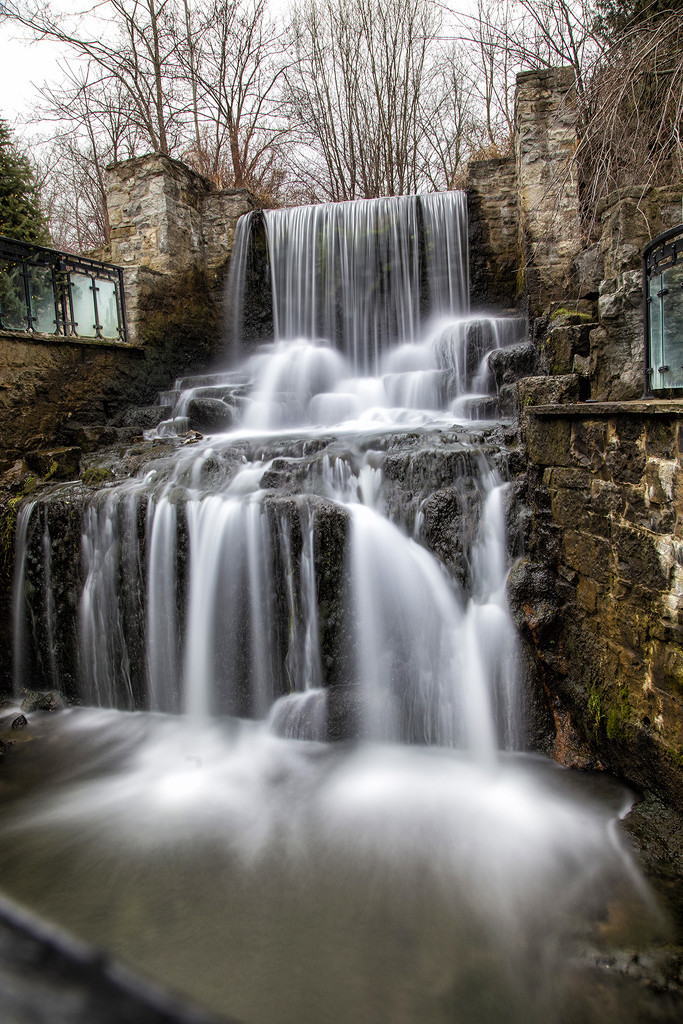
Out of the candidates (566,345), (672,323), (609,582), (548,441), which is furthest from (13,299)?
(609,582)

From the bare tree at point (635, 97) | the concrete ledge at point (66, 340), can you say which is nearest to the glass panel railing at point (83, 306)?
the concrete ledge at point (66, 340)

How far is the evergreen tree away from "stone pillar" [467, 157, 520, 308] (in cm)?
594

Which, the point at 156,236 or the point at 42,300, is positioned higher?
the point at 156,236

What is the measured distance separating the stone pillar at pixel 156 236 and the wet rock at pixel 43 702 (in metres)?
5.49

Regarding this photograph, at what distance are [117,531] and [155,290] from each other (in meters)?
5.58

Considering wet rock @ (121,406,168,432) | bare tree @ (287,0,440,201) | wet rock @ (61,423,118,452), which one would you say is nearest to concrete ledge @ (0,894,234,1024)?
wet rock @ (61,423,118,452)

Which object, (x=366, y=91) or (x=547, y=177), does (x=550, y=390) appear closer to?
(x=547, y=177)

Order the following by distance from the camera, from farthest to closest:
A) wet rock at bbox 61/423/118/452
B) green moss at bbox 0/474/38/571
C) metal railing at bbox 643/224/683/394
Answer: wet rock at bbox 61/423/118/452 < green moss at bbox 0/474/38/571 < metal railing at bbox 643/224/683/394

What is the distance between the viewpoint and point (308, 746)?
3979 millimetres

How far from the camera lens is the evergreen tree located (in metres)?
7.85

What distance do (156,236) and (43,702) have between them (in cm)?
721

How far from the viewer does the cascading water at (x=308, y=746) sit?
252 cm

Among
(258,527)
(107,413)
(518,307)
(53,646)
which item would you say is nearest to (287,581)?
(258,527)

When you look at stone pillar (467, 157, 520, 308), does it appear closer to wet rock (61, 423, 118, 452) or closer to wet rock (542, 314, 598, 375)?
wet rock (542, 314, 598, 375)
